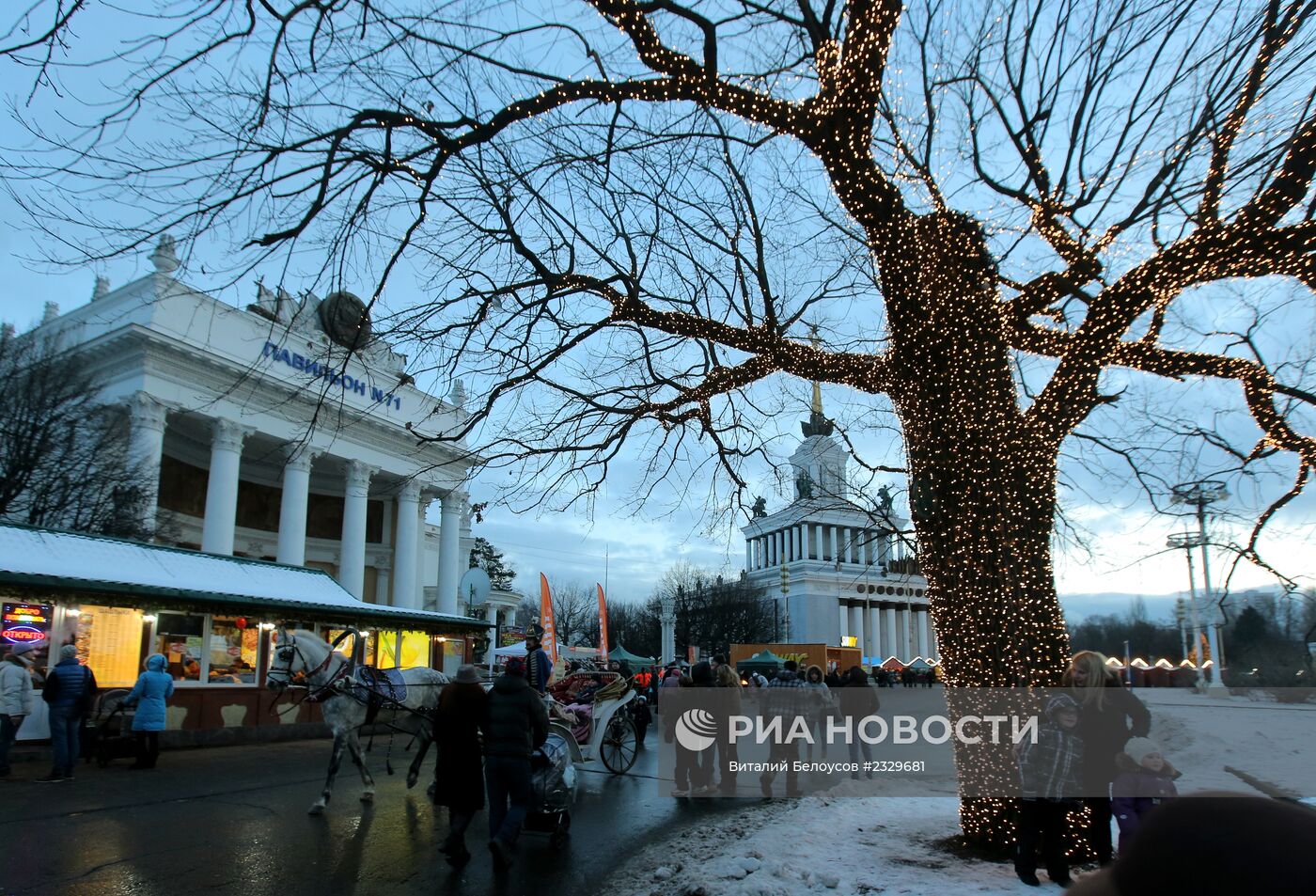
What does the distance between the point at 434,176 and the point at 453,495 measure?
134ft

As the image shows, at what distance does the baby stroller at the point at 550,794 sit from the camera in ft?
28.6

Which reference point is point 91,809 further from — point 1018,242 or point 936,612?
point 1018,242

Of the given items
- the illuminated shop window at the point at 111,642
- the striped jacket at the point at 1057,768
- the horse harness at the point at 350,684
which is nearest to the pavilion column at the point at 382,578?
the illuminated shop window at the point at 111,642

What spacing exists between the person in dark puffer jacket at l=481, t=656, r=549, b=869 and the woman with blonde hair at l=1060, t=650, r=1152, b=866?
15.7ft

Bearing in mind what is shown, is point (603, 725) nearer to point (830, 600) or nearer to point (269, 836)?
point (269, 836)

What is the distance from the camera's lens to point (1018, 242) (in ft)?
27.3

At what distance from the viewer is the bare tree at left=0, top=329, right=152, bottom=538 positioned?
24.6 meters

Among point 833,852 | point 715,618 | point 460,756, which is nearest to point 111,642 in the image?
point 460,756

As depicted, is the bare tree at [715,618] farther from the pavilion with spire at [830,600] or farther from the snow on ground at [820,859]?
the snow on ground at [820,859]

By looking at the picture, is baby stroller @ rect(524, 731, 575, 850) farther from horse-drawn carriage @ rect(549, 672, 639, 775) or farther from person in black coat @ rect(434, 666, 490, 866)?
horse-drawn carriage @ rect(549, 672, 639, 775)

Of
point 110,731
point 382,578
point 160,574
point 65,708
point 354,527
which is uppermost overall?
point 354,527

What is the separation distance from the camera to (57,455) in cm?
2631

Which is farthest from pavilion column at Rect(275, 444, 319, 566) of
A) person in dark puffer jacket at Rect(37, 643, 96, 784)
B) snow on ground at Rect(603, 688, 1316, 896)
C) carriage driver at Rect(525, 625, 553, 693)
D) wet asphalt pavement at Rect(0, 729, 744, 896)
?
snow on ground at Rect(603, 688, 1316, 896)

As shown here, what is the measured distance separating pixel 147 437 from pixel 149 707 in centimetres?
2044
